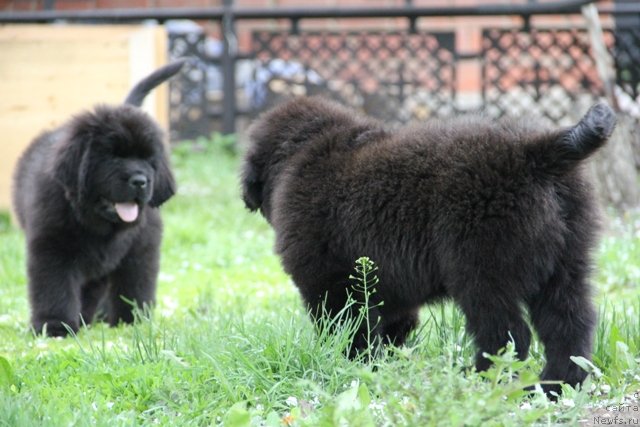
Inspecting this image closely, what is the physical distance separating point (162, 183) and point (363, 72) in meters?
6.77

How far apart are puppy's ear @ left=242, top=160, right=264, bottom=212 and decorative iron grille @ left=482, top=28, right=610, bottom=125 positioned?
6717mm

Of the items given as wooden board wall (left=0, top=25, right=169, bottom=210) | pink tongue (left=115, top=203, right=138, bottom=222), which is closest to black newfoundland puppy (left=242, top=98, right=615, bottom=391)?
pink tongue (left=115, top=203, right=138, bottom=222)

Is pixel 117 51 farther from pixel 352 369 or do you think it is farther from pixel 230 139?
pixel 352 369

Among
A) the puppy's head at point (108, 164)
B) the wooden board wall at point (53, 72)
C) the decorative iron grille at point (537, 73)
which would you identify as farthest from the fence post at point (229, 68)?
the puppy's head at point (108, 164)

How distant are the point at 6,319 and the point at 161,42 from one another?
12.6ft

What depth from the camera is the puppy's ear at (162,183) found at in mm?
5082

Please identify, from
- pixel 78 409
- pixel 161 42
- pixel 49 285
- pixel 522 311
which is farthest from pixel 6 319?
pixel 161 42

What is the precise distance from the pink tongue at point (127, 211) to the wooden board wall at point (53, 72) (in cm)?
323

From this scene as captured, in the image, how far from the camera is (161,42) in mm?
8609

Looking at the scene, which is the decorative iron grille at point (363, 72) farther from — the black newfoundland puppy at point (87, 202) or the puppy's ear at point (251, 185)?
the puppy's ear at point (251, 185)

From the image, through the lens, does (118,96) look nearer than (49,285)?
No

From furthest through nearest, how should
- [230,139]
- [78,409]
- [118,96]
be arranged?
[230,139] < [118,96] < [78,409]

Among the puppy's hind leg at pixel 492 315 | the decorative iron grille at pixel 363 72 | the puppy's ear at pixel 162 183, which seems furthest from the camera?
the decorative iron grille at pixel 363 72

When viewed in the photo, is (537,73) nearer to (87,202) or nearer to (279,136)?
(87,202)
